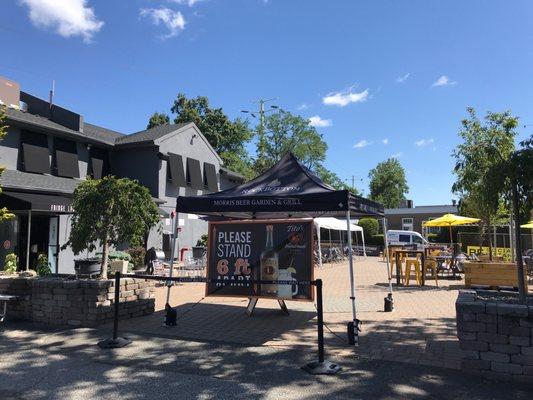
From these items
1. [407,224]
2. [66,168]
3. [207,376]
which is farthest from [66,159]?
[407,224]

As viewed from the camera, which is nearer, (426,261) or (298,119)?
(426,261)

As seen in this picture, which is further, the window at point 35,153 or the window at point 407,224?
the window at point 407,224

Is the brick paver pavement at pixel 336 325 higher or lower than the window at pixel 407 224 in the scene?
lower

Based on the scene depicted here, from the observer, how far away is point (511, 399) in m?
4.52

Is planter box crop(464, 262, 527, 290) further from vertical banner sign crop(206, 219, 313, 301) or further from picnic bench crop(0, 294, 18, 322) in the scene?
picnic bench crop(0, 294, 18, 322)

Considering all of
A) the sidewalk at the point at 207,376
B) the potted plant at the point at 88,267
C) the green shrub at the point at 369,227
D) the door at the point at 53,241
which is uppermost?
the green shrub at the point at 369,227

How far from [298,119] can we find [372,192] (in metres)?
33.5

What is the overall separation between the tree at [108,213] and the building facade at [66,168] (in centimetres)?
171

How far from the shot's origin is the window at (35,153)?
53.9ft

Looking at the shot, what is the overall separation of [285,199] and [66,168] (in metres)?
13.4

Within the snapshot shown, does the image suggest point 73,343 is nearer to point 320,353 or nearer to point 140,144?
point 320,353

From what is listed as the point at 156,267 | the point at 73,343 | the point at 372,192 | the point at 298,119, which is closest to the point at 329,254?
the point at 156,267

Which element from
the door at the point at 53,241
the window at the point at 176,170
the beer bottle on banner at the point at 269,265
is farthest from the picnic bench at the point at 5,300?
the window at the point at 176,170

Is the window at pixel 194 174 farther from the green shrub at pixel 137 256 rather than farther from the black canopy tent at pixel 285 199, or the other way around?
the black canopy tent at pixel 285 199
